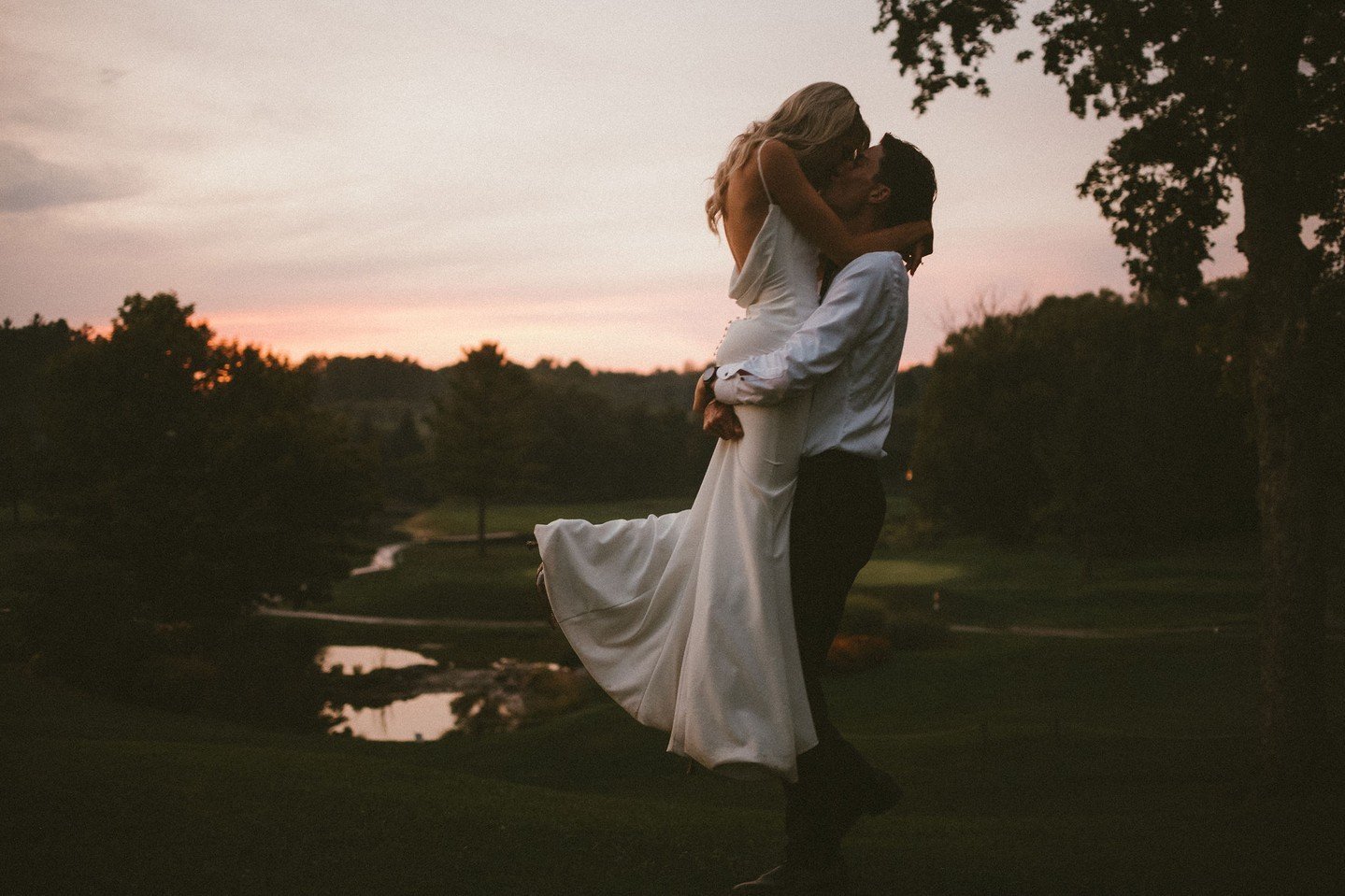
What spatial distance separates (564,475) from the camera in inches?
3398

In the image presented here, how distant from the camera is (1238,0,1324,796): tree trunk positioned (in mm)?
12367

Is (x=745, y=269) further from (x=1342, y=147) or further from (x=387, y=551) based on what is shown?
(x=387, y=551)

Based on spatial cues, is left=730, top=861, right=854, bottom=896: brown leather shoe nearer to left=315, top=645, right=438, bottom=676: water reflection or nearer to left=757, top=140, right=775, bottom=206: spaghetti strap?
left=757, top=140, right=775, bottom=206: spaghetti strap

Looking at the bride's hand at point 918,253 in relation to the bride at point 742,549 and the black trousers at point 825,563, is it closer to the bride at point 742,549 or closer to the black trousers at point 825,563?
the bride at point 742,549

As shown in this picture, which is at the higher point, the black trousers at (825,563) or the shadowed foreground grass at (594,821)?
the black trousers at (825,563)

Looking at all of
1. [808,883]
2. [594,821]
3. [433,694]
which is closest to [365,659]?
[433,694]

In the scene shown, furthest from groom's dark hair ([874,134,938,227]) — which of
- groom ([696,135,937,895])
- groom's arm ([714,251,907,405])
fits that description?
groom's arm ([714,251,907,405])

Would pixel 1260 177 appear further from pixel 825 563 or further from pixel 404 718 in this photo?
pixel 404 718

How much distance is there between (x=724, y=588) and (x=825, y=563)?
1.32ft

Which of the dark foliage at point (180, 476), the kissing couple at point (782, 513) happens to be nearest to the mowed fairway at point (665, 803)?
the kissing couple at point (782, 513)

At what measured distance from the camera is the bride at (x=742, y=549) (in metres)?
3.79

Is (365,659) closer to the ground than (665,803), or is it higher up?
closer to the ground

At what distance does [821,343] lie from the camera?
12.3ft

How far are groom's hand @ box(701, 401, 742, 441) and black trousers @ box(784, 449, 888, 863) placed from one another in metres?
0.28
